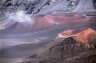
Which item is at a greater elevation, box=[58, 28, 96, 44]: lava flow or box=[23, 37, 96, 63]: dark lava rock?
box=[58, 28, 96, 44]: lava flow

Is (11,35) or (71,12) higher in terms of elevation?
(71,12)

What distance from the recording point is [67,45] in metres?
2.89

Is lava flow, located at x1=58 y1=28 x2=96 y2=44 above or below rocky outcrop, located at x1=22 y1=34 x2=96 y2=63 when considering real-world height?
above

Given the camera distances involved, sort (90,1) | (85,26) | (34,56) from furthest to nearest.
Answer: (90,1) → (85,26) → (34,56)

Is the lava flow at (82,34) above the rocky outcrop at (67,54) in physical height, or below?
above

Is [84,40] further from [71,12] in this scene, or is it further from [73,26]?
[71,12]

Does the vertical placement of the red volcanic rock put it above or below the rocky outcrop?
above

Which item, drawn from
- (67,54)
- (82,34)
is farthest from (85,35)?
(67,54)

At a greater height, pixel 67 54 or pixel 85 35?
pixel 85 35

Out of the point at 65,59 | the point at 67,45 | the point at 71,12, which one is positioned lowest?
the point at 65,59

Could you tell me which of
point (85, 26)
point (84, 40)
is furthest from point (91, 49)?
point (85, 26)

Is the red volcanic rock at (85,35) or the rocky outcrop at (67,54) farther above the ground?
the red volcanic rock at (85,35)

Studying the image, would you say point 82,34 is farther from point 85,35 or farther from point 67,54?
point 67,54

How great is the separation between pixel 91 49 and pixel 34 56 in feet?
2.73
